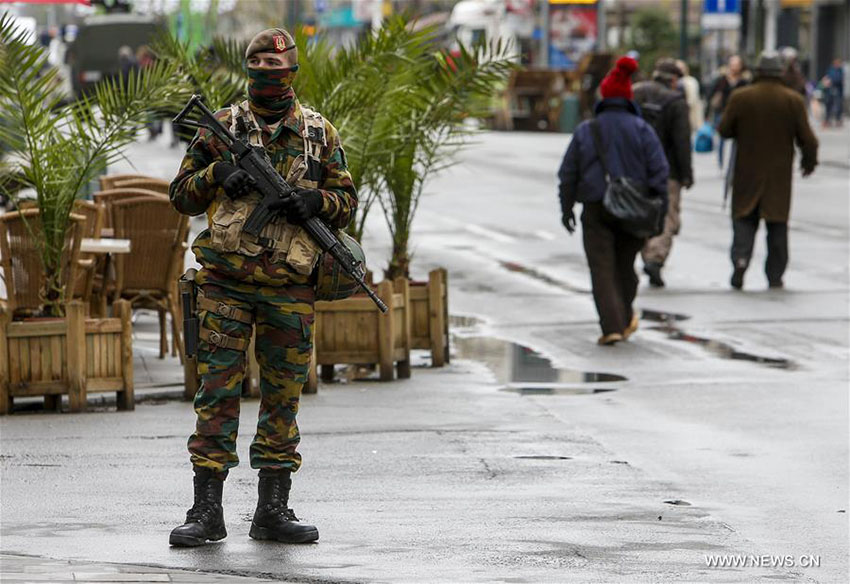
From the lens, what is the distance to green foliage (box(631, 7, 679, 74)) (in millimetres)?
53250

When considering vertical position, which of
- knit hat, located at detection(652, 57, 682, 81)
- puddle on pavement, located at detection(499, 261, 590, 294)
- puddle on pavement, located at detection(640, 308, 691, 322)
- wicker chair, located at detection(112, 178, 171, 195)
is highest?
knit hat, located at detection(652, 57, 682, 81)

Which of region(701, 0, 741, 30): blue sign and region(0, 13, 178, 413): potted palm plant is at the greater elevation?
region(701, 0, 741, 30): blue sign

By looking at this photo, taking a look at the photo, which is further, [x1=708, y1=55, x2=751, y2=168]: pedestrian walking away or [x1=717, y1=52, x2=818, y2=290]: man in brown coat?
[x1=708, y1=55, x2=751, y2=168]: pedestrian walking away

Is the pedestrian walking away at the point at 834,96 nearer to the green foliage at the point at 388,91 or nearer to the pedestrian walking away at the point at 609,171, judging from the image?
the pedestrian walking away at the point at 609,171

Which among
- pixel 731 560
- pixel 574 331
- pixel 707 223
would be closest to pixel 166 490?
pixel 731 560

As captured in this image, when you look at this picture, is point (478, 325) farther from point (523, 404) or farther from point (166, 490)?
point (166, 490)

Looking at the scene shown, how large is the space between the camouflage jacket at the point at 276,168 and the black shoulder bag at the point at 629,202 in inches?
219

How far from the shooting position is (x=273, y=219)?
20.4ft

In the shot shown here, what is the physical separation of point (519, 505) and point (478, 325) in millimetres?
6261

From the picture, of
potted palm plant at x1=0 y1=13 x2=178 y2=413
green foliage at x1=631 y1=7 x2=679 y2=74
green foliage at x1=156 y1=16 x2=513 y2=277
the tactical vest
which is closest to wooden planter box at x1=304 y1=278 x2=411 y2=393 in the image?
green foliage at x1=156 y1=16 x2=513 y2=277

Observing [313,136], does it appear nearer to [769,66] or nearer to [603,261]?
[603,261]

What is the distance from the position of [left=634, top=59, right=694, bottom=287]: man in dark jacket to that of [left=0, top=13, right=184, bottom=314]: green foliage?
5482 mm

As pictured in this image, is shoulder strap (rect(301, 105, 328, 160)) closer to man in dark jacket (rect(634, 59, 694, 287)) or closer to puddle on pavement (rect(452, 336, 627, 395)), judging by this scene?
puddle on pavement (rect(452, 336, 627, 395))

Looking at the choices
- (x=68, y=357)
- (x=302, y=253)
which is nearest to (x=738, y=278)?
(x=68, y=357)
